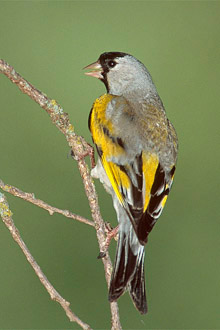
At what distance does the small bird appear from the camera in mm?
2250

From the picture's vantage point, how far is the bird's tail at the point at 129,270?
2.04 meters

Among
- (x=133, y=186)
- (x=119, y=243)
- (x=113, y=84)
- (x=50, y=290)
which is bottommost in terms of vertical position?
(x=50, y=290)

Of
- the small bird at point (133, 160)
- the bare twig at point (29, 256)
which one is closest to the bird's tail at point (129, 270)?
the small bird at point (133, 160)

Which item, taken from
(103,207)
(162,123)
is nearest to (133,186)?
(162,123)

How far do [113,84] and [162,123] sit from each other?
16.2 inches

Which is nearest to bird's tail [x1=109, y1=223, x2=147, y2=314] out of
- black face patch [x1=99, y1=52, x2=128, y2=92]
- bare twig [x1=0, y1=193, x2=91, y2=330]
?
bare twig [x1=0, y1=193, x2=91, y2=330]

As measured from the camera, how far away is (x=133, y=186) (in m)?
2.37

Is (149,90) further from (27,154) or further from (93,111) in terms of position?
(27,154)

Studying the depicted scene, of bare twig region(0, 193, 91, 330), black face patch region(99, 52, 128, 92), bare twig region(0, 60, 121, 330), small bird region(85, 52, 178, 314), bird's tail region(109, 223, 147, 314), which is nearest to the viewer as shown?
bare twig region(0, 193, 91, 330)

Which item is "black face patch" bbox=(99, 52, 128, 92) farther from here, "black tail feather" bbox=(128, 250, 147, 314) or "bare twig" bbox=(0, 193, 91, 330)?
"bare twig" bbox=(0, 193, 91, 330)

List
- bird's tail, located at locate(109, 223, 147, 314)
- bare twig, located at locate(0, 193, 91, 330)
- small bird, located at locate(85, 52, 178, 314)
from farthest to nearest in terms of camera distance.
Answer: small bird, located at locate(85, 52, 178, 314) < bird's tail, located at locate(109, 223, 147, 314) < bare twig, located at locate(0, 193, 91, 330)

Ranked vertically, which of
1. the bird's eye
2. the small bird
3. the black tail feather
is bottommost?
the black tail feather

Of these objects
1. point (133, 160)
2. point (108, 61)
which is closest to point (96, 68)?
point (108, 61)

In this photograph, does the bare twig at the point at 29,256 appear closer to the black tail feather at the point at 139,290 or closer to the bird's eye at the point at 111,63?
the black tail feather at the point at 139,290
